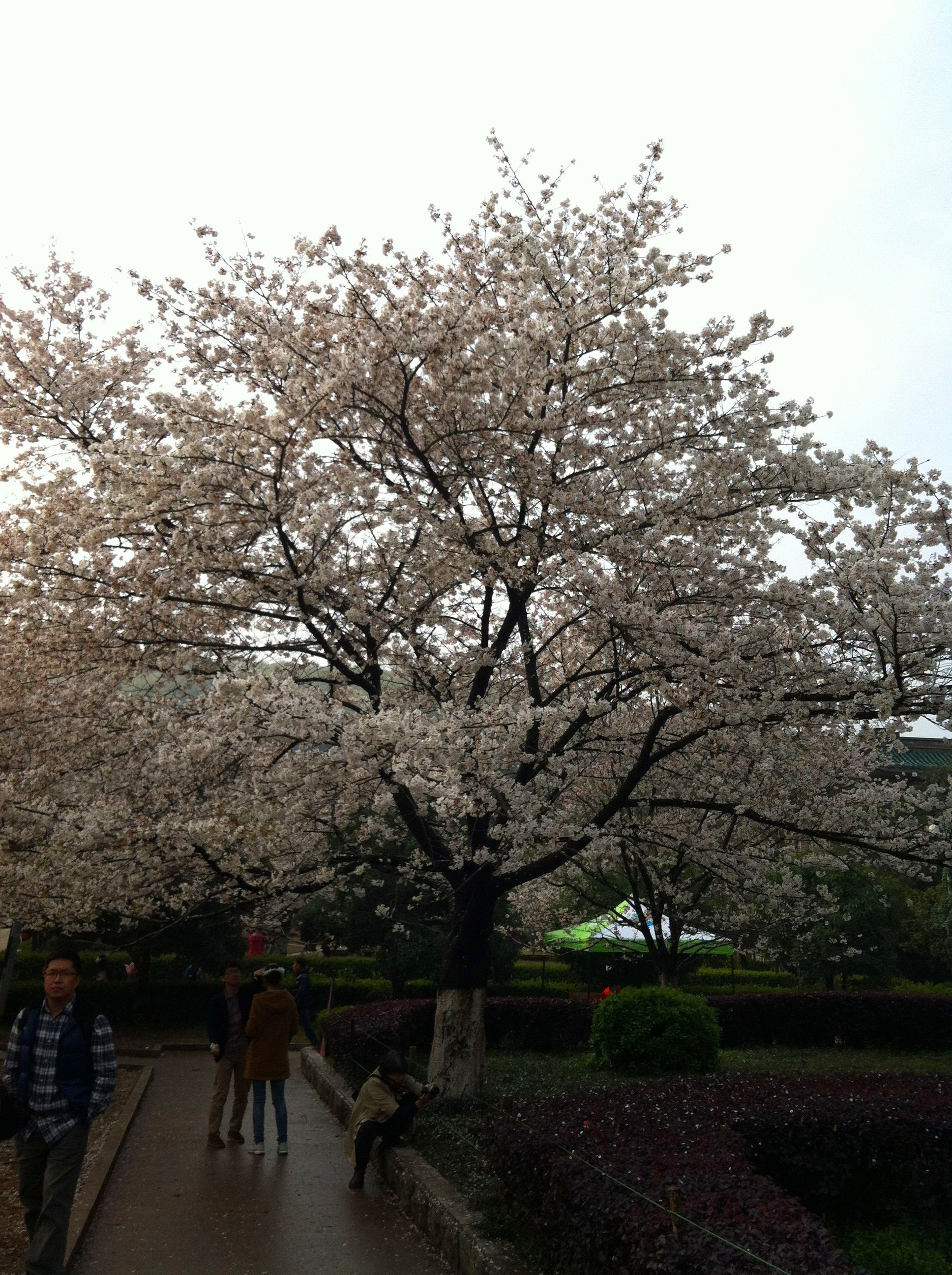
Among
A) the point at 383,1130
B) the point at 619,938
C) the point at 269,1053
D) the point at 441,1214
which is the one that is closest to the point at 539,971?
the point at 619,938

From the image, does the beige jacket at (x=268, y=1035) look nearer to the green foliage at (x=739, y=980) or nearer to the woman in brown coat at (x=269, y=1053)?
the woman in brown coat at (x=269, y=1053)

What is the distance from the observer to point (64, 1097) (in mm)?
5004

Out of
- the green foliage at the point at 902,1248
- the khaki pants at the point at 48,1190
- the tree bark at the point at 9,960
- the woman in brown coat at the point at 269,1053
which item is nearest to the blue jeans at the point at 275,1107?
the woman in brown coat at the point at 269,1053

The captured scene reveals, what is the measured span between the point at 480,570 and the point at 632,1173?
185 inches

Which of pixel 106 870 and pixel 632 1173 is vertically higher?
pixel 106 870

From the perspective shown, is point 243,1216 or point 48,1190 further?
point 243,1216

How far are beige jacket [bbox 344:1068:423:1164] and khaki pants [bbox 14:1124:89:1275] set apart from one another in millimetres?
2860

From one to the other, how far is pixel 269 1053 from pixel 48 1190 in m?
3.80

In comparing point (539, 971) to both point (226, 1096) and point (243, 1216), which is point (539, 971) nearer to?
point (226, 1096)

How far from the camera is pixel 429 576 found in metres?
8.63

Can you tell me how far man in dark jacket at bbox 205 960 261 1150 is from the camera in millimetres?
8906

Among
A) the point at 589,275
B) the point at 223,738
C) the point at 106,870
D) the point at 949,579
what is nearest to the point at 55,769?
the point at 106,870

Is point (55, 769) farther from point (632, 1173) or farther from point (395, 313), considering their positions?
point (632, 1173)

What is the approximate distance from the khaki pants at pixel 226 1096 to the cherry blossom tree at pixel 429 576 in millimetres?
1393
